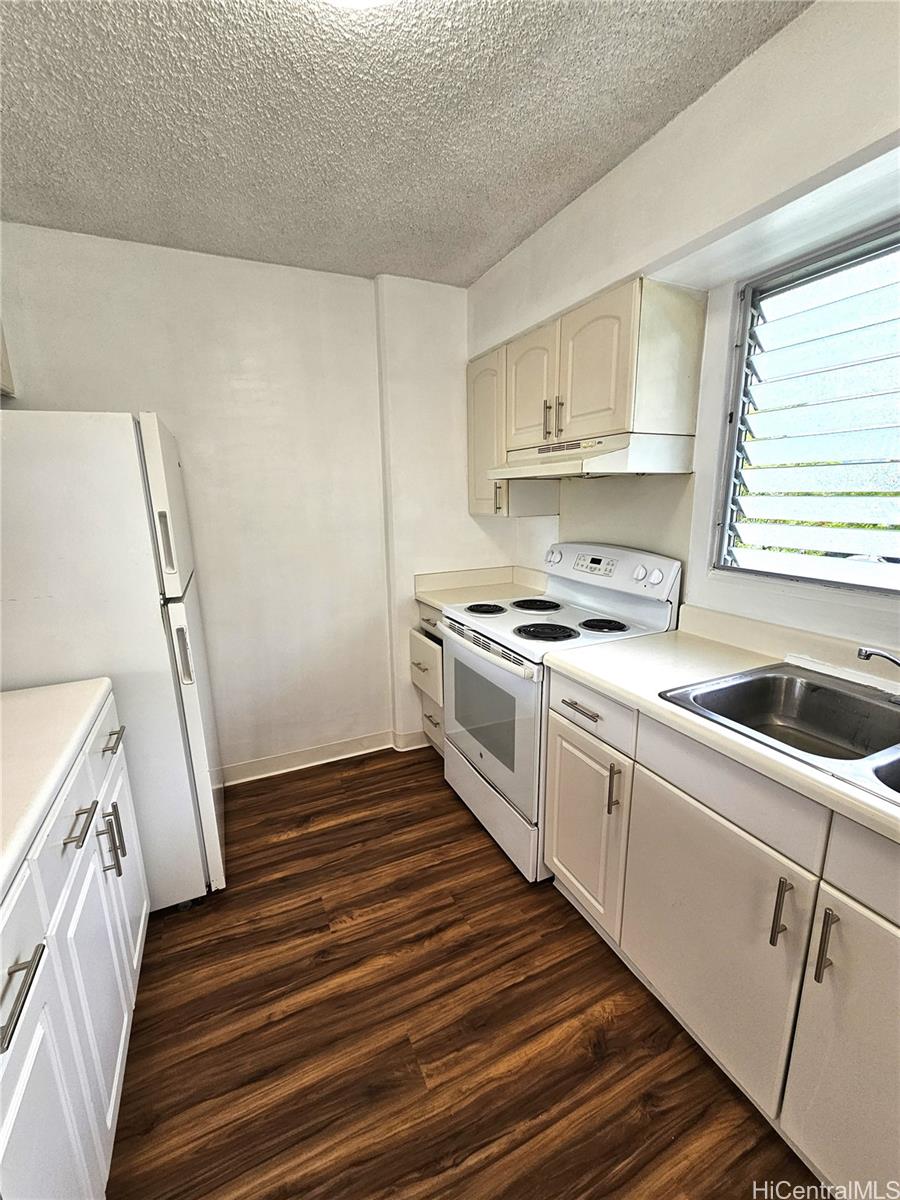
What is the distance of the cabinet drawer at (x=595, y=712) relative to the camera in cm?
140

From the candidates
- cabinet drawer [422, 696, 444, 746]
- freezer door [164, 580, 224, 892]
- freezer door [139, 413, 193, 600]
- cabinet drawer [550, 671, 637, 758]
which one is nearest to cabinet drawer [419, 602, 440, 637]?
cabinet drawer [422, 696, 444, 746]

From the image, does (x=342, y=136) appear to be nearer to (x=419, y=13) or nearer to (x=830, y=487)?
(x=419, y=13)

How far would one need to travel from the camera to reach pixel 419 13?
3.63ft

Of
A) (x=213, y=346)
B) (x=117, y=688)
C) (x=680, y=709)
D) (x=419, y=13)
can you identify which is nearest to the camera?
(x=419, y=13)

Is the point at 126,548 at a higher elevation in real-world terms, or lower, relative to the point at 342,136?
lower

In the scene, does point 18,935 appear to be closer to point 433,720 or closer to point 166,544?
point 166,544

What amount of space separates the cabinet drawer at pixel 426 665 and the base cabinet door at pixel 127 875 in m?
1.31

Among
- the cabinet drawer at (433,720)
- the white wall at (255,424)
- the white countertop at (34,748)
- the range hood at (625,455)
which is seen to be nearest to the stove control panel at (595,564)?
the range hood at (625,455)

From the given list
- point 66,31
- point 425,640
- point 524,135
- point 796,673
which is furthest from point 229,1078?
point 524,135

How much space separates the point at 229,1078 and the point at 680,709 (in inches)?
59.0

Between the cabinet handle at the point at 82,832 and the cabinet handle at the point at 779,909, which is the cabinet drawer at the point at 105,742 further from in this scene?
the cabinet handle at the point at 779,909

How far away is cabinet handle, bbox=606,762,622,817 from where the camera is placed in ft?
4.71

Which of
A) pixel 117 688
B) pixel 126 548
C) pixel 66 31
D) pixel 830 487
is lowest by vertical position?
pixel 117 688

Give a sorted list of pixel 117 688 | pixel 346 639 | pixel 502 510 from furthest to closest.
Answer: pixel 346 639 → pixel 502 510 → pixel 117 688
